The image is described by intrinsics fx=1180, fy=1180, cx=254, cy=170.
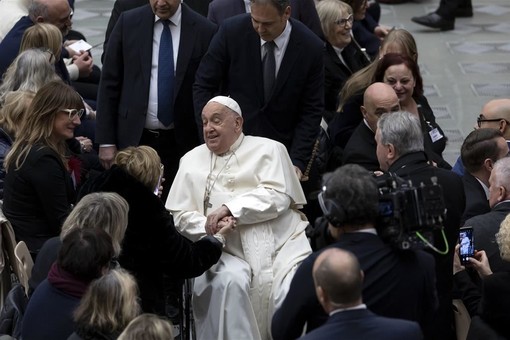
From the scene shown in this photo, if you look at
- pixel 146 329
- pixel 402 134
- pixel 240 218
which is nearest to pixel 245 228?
pixel 240 218

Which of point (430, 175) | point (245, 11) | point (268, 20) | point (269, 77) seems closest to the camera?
point (430, 175)

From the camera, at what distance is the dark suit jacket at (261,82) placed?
798cm

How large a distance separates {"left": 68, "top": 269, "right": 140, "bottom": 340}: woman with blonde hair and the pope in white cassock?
1.80 meters

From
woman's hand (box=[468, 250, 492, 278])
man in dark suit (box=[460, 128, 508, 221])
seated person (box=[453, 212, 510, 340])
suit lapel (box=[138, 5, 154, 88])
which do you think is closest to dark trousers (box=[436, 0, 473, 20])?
suit lapel (box=[138, 5, 154, 88])

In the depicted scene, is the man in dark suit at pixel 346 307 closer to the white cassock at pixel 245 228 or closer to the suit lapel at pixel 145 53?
the white cassock at pixel 245 228

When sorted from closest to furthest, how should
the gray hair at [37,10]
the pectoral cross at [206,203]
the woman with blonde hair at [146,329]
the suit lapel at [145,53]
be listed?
the woman with blonde hair at [146,329]
the pectoral cross at [206,203]
the suit lapel at [145,53]
the gray hair at [37,10]

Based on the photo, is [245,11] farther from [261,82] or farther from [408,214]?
[408,214]

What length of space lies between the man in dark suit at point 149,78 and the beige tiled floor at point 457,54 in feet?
11.1

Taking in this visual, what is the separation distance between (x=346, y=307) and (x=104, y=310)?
3.59ft

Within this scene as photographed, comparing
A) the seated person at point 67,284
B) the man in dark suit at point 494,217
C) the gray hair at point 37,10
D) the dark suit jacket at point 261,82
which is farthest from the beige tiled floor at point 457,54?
the seated person at point 67,284

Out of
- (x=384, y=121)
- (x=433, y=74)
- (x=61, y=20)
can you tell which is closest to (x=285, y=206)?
(x=384, y=121)

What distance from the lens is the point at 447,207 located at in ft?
19.6

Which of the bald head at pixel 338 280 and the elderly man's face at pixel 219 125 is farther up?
the bald head at pixel 338 280

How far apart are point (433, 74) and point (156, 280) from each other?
7037mm
